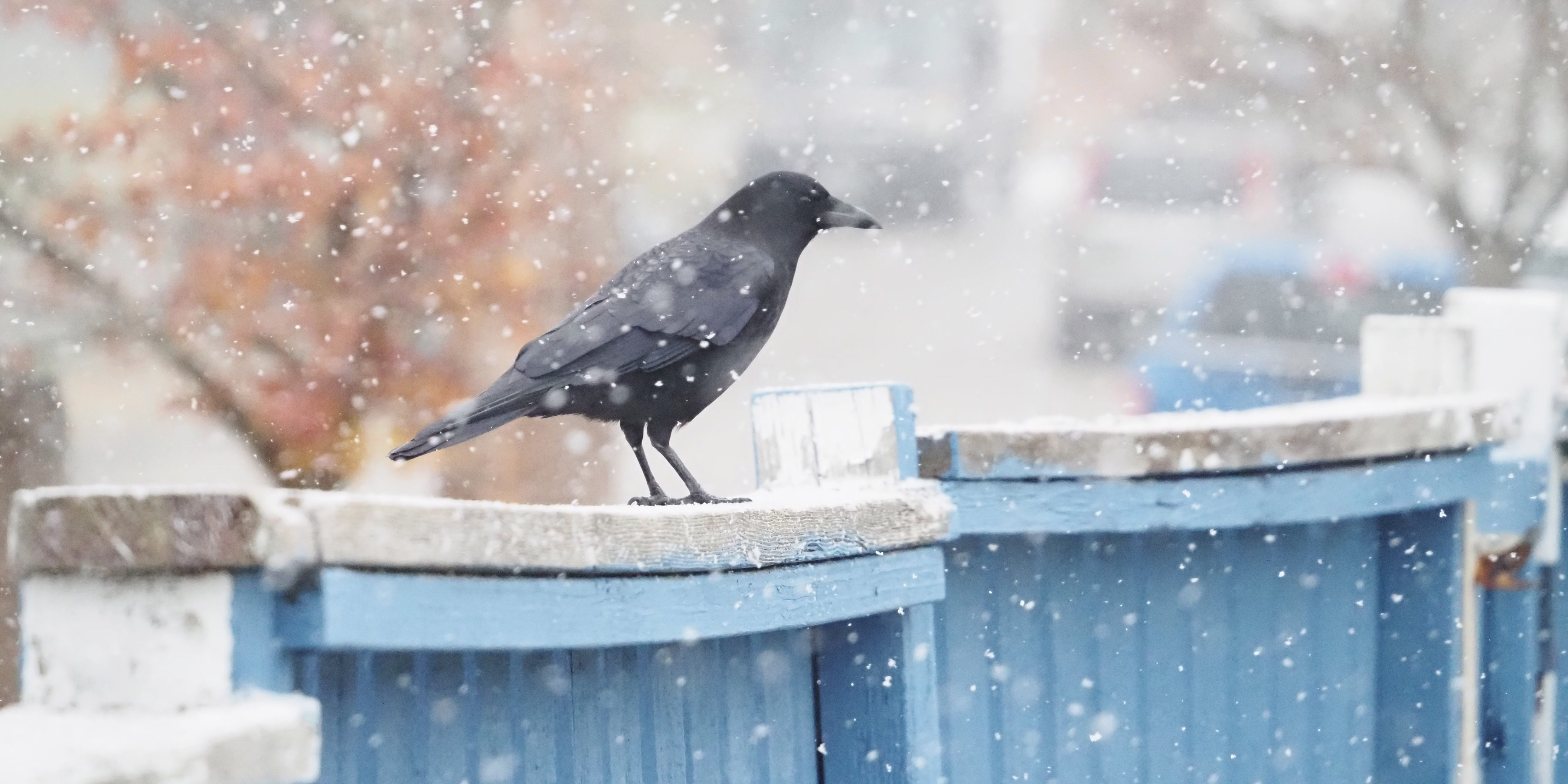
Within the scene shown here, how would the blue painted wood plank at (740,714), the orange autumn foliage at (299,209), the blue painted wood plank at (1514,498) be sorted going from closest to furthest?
1. the blue painted wood plank at (740,714)
2. the blue painted wood plank at (1514,498)
3. the orange autumn foliage at (299,209)

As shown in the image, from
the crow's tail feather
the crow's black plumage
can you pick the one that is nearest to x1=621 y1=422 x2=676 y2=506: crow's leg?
the crow's black plumage

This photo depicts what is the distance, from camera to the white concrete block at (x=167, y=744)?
45.9 inches

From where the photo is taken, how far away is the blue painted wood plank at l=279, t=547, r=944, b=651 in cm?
133

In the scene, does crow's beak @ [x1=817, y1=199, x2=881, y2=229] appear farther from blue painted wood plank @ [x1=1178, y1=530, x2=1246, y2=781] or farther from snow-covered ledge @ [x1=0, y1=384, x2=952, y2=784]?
snow-covered ledge @ [x1=0, y1=384, x2=952, y2=784]

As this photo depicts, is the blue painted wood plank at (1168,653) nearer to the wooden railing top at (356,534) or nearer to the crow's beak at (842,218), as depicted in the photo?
the crow's beak at (842,218)

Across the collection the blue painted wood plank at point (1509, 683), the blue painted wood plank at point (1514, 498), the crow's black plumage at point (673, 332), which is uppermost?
the crow's black plumage at point (673, 332)

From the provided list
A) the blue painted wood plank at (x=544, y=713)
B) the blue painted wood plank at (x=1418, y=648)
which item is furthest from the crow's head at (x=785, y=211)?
the blue painted wood plank at (x=544, y=713)

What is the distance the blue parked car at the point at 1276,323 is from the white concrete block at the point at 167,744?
356 inches

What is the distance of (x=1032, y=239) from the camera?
21.7 meters

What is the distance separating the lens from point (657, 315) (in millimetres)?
2777

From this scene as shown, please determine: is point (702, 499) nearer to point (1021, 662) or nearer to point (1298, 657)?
point (1021, 662)

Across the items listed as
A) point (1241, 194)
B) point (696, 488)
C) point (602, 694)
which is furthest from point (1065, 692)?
point (1241, 194)

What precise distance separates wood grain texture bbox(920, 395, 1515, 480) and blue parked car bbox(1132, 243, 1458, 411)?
697cm

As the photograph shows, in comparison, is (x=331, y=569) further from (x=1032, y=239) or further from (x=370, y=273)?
(x=1032, y=239)
